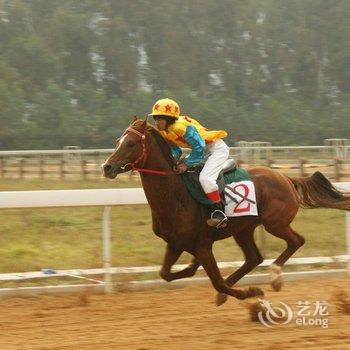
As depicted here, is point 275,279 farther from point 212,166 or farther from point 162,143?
point 162,143

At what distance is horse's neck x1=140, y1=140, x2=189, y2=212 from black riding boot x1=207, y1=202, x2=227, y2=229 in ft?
0.84

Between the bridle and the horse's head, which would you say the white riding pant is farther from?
the horse's head

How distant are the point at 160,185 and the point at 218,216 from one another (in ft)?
1.77

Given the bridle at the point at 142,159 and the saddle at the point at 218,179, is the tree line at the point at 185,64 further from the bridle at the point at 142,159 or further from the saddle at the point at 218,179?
the bridle at the point at 142,159

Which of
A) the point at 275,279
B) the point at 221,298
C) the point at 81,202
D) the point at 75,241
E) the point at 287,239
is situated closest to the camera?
the point at 221,298

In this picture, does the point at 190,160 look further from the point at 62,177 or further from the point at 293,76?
the point at 293,76

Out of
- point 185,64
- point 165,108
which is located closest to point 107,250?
point 165,108

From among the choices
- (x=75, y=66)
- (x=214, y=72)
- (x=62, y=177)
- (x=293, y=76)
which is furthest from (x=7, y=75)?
(x=62, y=177)

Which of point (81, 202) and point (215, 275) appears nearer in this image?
point (215, 275)

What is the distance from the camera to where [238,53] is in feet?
169

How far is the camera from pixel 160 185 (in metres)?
6.34

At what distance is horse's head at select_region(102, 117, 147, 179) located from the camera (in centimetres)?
607

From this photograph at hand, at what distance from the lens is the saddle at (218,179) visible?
646 centimetres
